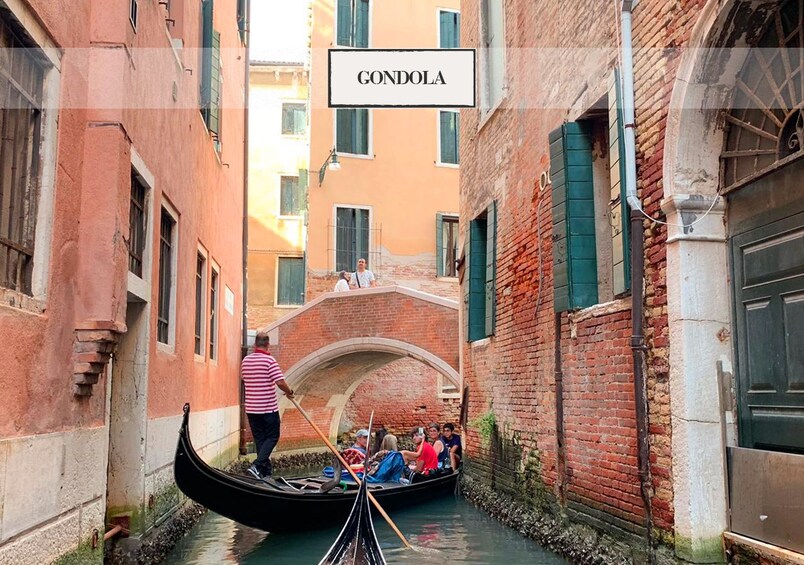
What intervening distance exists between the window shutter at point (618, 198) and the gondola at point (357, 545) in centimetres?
186

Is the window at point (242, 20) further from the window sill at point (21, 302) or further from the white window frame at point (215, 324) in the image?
the window sill at point (21, 302)

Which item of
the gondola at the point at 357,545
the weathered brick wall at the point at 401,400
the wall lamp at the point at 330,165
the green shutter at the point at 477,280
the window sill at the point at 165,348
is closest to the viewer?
the gondola at the point at 357,545

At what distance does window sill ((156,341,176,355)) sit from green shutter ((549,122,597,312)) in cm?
266

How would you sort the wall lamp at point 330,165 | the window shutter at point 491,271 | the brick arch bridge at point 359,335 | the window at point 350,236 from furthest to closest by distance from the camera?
the window at point 350,236 → the wall lamp at point 330,165 → the brick arch bridge at point 359,335 → the window shutter at point 491,271

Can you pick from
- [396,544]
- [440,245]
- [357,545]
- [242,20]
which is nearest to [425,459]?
[396,544]

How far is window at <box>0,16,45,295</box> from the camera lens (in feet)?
10.3

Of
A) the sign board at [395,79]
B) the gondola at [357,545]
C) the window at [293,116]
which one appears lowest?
the gondola at [357,545]

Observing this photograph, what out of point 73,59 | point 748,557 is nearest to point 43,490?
point 73,59

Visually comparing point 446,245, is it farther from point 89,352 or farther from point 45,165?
point 45,165

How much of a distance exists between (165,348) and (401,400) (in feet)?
32.6

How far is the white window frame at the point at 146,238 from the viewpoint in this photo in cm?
490

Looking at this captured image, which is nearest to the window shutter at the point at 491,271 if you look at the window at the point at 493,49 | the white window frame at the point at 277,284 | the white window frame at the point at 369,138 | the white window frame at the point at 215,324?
the window at the point at 493,49

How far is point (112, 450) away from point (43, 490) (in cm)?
172

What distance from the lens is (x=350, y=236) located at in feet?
49.0
